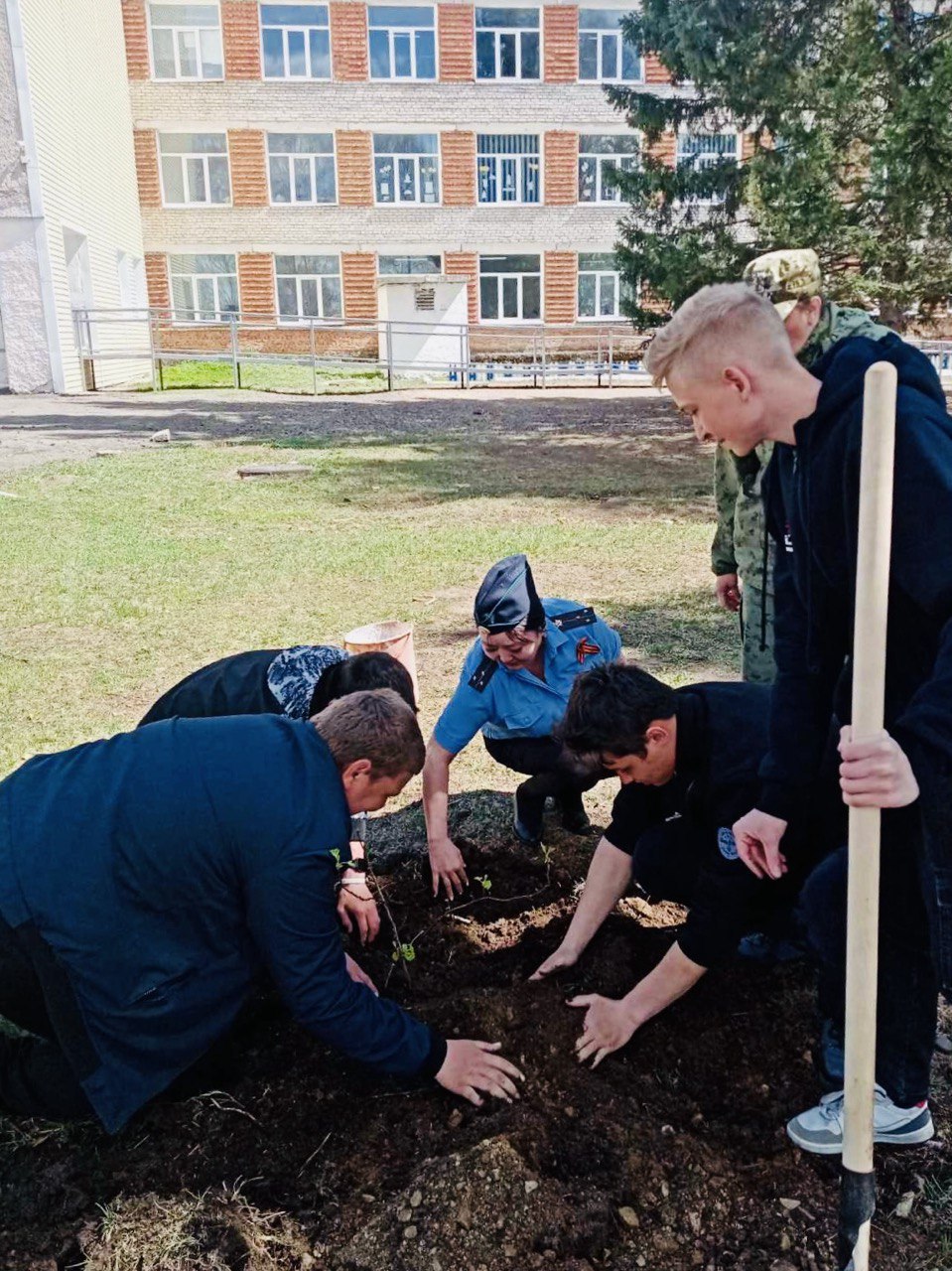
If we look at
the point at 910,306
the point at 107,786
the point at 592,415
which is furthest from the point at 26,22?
the point at 107,786

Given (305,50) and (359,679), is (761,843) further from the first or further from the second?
(305,50)

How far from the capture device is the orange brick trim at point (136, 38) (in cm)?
2723

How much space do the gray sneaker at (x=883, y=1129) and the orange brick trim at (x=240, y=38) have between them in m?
29.9

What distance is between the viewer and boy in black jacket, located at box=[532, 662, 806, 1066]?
2.49 meters

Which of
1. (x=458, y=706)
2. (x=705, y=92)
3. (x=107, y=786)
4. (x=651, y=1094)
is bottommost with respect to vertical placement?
(x=651, y=1094)

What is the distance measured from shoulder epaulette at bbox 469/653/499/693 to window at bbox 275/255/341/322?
87.1ft

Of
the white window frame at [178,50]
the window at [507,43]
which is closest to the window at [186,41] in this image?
the white window frame at [178,50]

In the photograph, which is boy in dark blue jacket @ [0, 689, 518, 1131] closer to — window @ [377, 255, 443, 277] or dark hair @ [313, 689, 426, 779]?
dark hair @ [313, 689, 426, 779]

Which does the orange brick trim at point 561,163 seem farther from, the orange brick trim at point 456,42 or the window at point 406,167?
the window at point 406,167

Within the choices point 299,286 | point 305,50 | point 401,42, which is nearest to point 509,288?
point 299,286

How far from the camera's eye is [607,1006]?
2.67m

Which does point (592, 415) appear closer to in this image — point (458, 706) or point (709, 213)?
point (709, 213)

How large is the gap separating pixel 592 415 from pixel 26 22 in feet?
37.9

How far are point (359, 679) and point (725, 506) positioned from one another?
1808 mm
